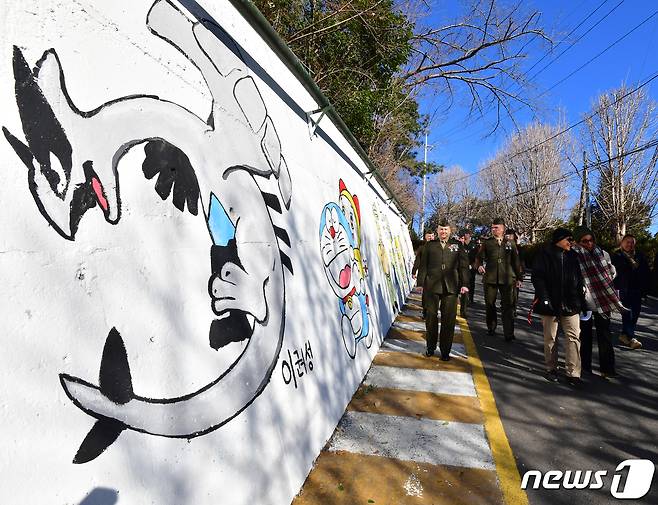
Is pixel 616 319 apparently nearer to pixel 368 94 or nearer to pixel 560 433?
pixel 560 433

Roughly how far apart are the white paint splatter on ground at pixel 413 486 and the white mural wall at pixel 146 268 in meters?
0.64

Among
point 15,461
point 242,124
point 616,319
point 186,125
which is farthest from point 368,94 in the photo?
point 15,461

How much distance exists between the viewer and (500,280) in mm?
6633

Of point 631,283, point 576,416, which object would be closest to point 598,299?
point 576,416

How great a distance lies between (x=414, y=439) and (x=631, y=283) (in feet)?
17.2

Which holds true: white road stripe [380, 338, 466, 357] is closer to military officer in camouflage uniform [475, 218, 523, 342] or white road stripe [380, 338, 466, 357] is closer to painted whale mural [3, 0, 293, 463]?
military officer in camouflage uniform [475, 218, 523, 342]

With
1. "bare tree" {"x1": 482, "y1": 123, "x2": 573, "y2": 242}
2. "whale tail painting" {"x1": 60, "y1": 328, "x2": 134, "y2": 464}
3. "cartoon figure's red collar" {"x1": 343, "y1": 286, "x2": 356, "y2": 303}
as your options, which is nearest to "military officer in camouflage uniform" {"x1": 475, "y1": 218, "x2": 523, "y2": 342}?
"cartoon figure's red collar" {"x1": 343, "y1": 286, "x2": 356, "y2": 303}

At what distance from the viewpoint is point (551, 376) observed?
4.67m

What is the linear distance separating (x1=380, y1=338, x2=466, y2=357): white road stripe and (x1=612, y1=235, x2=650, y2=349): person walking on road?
8.78ft

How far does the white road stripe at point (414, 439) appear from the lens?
2928 mm

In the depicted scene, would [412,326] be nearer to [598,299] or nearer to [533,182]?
[598,299]

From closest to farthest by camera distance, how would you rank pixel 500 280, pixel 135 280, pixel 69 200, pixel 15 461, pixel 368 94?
pixel 15 461 < pixel 69 200 < pixel 135 280 < pixel 500 280 < pixel 368 94

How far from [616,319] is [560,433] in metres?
6.51

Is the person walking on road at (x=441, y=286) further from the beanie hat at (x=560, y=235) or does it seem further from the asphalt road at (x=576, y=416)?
the beanie hat at (x=560, y=235)
